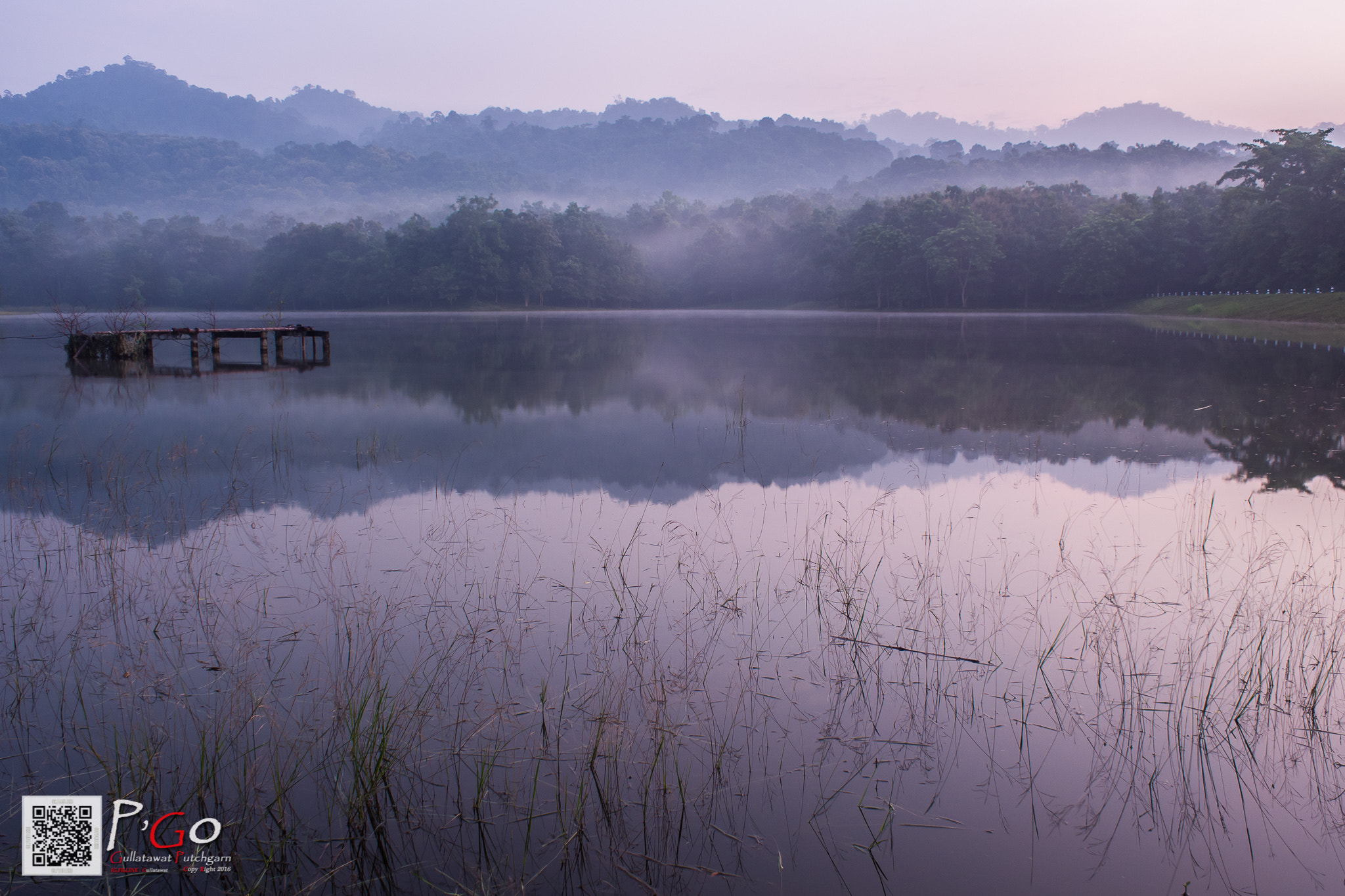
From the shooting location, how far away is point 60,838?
3062mm

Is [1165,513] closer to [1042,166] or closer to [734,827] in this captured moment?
[734,827]

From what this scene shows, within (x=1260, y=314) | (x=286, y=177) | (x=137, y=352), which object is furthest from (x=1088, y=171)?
(x=286, y=177)

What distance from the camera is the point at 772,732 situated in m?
3.92

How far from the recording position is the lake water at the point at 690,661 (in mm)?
3182

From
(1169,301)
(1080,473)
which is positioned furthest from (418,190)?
(1080,473)

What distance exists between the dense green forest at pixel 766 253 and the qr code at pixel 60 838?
5273 cm

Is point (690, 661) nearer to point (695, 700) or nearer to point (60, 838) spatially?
point (695, 700)

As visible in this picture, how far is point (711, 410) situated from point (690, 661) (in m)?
9.95

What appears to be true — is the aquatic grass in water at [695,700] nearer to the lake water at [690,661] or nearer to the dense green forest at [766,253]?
the lake water at [690,661]

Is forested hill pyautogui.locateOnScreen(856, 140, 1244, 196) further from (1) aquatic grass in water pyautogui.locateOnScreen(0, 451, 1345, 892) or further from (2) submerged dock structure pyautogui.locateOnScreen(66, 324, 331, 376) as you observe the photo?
(1) aquatic grass in water pyautogui.locateOnScreen(0, 451, 1345, 892)

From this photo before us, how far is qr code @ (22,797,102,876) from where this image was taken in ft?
9.86

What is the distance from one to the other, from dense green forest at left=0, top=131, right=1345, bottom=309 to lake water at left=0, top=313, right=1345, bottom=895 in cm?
4617

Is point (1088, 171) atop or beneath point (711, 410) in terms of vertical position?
atop

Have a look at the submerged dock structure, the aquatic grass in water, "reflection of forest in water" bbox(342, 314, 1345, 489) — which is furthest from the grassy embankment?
the submerged dock structure
